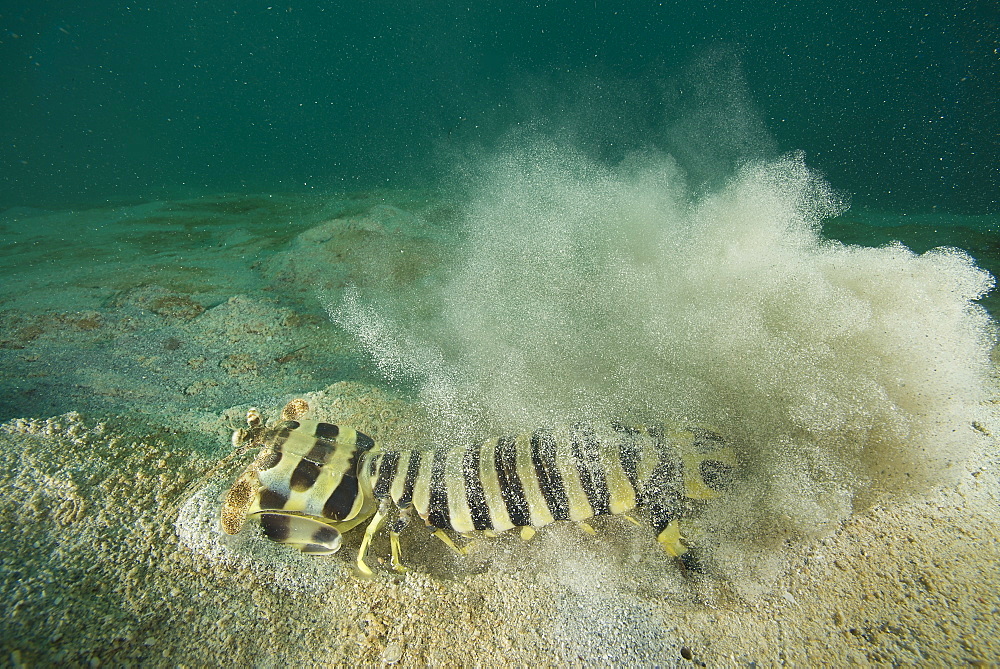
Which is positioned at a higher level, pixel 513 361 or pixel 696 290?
pixel 696 290

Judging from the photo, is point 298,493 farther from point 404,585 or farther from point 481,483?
point 481,483

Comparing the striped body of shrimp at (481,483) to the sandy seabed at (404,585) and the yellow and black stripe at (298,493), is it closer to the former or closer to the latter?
the yellow and black stripe at (298,493)

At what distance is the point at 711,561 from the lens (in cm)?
168

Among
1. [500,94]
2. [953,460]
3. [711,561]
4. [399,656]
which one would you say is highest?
[500,94]

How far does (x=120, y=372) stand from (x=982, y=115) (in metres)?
38.2

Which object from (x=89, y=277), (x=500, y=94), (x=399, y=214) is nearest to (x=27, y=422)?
(x=89, y=277)

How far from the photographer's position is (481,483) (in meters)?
1.79

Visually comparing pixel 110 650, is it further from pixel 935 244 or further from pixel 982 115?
pixel 982 115

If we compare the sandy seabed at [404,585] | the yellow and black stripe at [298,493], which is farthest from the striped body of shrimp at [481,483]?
the sandy seabed at [404,585]

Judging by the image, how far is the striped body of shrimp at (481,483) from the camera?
1.62 metres

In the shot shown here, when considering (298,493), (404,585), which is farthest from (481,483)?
(298,493)

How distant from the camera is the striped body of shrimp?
162cm

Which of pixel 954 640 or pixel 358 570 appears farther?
pixel 358 570

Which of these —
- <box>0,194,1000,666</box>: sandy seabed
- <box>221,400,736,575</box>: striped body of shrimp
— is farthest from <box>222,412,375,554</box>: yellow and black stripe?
<box>0,194,1000,666</box>: sandy seabed
